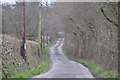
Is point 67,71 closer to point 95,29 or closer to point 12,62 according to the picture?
point 12,62

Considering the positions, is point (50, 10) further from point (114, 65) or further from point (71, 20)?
point (114, 65)

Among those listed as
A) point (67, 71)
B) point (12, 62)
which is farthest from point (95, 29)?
point (12, 62)

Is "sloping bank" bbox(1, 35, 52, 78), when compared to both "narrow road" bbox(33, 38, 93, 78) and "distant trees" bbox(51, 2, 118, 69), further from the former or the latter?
"distant trees" bbox(51, 2, 118, 69)

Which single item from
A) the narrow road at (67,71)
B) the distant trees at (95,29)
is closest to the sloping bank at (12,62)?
the narrow road at (67,71)

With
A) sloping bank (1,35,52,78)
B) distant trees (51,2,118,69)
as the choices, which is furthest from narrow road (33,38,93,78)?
distant trees (51,2,118,69)

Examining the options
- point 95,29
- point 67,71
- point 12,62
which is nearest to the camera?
point 12,62

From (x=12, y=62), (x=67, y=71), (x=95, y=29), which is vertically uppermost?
(x=95, y=29)

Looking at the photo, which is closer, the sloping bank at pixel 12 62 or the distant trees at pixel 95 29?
the sloping bank at pixel 12 62

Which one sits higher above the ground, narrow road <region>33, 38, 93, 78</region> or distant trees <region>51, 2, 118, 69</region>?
distant trees <region>51, 2, 118, 69</region>

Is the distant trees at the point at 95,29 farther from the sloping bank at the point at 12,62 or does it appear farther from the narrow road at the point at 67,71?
the sloping bank at the point at 12,62

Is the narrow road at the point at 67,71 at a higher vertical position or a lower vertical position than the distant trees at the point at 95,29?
lower

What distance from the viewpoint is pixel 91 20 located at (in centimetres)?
3291

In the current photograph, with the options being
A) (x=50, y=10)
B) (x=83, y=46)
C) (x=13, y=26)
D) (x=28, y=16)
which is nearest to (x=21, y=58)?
(x=83, y=46)

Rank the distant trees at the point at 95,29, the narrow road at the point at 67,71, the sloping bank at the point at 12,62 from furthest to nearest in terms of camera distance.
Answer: the narrow road at the point at 67,71
the distant trees at the point at 95,29
the sloping bank at the point at 12,62
